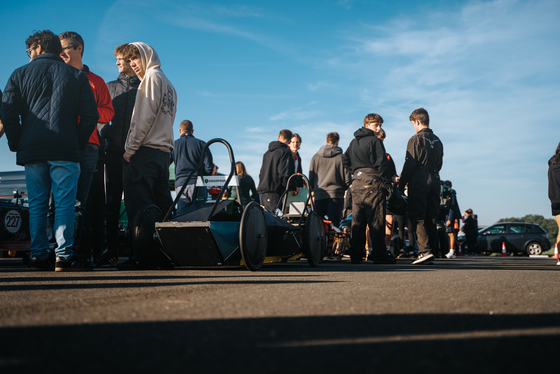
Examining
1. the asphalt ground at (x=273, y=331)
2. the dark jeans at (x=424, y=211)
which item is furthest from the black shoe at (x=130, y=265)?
the dark jeans at (x=424, y=211)

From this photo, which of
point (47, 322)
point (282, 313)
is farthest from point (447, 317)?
point (47, 322)

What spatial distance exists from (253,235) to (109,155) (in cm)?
226

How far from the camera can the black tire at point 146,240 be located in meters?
4.82

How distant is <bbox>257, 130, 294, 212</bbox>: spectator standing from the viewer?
803 cm

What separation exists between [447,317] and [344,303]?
54 centimetres

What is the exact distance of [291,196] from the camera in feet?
26.7

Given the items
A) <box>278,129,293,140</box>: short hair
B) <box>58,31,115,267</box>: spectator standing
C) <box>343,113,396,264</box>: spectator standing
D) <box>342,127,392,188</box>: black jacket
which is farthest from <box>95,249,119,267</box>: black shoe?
<box>278,129,293,140</box>: short hair

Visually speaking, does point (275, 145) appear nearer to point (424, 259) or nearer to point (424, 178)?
point (424, 178)

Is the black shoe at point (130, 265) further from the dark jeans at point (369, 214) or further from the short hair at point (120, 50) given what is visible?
the dark jeans at point (369, 214)

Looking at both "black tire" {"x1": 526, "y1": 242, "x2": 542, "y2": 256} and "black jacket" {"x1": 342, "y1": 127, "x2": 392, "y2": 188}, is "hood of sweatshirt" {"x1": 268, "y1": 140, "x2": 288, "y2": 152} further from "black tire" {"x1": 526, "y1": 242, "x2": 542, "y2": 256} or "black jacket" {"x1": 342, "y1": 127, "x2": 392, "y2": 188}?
"black tire" {"x1": 526, "y1": 242, "x2": 542, "y2": 256}

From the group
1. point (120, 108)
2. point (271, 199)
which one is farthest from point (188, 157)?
point (120, 108)

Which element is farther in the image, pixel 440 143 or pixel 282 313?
pixel 440 143

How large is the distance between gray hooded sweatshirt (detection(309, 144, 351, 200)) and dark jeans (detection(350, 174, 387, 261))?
1.38 meters

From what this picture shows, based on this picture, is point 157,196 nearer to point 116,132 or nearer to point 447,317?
point 116,132
